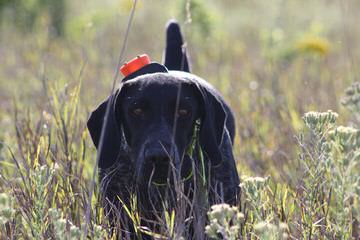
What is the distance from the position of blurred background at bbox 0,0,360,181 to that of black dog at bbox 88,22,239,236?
38 cm

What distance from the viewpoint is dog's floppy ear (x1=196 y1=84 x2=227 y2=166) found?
4348mm

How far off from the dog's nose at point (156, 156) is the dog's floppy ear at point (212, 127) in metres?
0.41

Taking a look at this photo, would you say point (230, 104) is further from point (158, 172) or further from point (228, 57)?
point (228, 57)

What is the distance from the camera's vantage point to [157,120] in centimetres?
424

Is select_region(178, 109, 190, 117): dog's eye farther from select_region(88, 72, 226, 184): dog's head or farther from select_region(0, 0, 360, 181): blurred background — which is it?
select_region(0, 0, 360, 181): blurred background

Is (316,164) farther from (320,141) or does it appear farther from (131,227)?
(131,227)

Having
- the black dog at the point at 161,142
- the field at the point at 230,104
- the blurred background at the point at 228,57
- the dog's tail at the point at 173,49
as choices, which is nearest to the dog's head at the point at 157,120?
the black dog at the point at 161,142

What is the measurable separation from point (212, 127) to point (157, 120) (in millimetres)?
309

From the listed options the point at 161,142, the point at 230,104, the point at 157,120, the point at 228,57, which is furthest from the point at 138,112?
the point at 228,57

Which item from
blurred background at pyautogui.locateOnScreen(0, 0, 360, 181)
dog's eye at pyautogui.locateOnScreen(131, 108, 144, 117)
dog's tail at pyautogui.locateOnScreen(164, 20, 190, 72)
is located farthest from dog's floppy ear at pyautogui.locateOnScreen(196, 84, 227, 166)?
dog's tail at pyautogui.locateOnScreen(164, 20, 190, 72)

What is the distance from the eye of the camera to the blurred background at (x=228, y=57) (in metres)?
5.85

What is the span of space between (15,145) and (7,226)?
1.55 m

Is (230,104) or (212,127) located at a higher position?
(212,127)

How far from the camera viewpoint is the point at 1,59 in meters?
9.30
